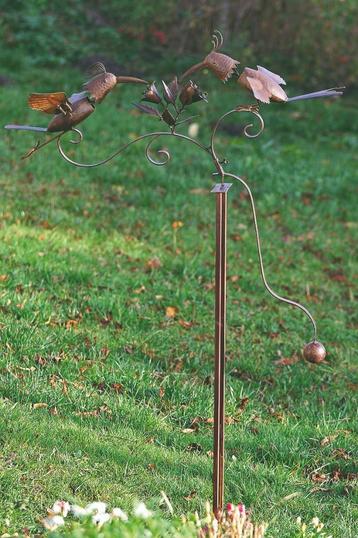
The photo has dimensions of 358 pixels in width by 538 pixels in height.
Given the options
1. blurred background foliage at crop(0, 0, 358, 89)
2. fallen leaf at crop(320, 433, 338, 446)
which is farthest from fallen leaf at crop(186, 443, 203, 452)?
blurred background foliage at crop(0, 0, 358, 89)

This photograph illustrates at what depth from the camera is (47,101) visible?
3.22m

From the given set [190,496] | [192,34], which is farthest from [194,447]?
[192,34]

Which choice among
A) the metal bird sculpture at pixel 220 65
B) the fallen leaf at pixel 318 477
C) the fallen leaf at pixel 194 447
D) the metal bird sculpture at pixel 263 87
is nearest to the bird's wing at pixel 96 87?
the metal bird sculpture at pixel 220 65

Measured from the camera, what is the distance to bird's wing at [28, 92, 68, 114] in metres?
3.20

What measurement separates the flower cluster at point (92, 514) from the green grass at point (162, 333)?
178 millimetres

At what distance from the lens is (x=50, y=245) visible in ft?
21.2

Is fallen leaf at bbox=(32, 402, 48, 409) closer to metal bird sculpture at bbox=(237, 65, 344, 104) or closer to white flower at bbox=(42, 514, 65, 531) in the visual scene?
white flower at bbox=(42, 514, 65, 531)

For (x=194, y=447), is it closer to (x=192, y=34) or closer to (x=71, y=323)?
(x=71, y=323)

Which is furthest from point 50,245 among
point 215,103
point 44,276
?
point 215,103

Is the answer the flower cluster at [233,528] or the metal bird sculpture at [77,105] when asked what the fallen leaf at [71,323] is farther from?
the flower cluster at [233,528]

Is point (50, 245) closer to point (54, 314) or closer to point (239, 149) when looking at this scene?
point (54, 314)

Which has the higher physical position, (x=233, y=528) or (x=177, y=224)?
(x=233, y=528)

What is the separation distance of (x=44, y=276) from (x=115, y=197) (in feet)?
7.13

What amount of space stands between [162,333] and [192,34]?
8.67m
